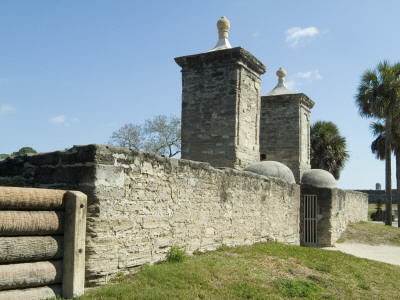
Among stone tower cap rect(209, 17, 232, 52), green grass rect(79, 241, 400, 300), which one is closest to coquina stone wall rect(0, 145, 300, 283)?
green grass rect(79, 241, 400, 300)

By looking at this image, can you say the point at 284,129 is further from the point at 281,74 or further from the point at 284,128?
the point at 281,74

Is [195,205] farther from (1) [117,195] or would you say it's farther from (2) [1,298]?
(2) [1,298]

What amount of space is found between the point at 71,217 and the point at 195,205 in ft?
9.04

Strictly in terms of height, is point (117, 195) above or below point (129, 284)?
above

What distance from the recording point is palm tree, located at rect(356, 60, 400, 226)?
21297 mm

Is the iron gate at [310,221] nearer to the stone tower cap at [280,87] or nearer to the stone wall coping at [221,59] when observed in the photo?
the stone tower cap at [280,87]

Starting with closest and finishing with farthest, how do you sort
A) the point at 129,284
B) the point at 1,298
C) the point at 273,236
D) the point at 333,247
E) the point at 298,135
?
the point at 1,298 → the point at 129,284 → the point at 273,236 → the point at 333,247 → the point at 298,135

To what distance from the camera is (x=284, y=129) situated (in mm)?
17281

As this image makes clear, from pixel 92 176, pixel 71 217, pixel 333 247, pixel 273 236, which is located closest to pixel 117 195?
pixel 92 176

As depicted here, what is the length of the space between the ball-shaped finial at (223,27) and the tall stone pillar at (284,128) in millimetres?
4576

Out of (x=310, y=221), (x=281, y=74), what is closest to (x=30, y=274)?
(x=310, y=221)

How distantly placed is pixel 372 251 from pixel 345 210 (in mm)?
4358

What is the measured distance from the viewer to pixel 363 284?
7.17 m

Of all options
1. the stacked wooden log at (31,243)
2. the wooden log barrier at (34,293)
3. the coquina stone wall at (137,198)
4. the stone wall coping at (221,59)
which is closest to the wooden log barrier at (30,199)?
the stacked wooden log at (31,243)
